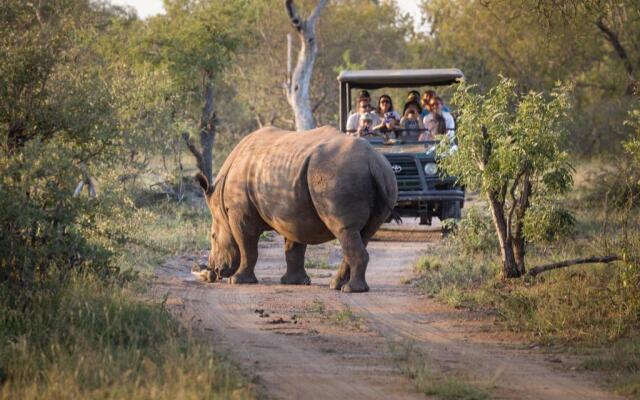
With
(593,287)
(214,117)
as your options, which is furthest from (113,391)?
(214,117)

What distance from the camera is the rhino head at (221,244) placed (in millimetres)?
13523

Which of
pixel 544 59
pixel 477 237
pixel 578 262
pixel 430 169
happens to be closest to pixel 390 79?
pixel 430 169

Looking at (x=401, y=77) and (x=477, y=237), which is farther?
(x=401, y=77)

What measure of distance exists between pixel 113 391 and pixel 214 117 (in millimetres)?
20206

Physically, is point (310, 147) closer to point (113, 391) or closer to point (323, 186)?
point (323, 186)

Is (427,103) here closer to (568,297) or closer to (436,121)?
(436,121)

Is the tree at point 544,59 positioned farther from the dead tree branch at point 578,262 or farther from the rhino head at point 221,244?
the dead tree branch at point 578,262

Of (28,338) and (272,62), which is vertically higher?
(272,62)

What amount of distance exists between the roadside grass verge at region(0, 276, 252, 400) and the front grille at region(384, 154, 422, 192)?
8.17 m

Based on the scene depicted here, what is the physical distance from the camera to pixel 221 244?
13.6 metres

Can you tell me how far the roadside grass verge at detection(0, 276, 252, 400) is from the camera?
7.05 metres

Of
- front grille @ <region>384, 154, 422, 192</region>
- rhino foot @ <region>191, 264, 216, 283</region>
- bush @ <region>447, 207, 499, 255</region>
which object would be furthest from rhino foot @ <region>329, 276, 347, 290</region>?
front grille @ <region>384, 154, 422, 192</region>

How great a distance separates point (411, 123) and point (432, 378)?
1078cm

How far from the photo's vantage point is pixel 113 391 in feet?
22.8
